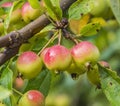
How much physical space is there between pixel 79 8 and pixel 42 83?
27 cm

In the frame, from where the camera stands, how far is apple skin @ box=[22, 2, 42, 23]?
1.51 m

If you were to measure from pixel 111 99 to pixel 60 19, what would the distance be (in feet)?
0.89

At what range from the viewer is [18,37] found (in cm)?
137

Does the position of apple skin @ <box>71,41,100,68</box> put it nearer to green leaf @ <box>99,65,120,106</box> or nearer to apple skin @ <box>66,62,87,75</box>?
apple skin @ <box>66,62,87,75</box>

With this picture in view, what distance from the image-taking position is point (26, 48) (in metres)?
1.51


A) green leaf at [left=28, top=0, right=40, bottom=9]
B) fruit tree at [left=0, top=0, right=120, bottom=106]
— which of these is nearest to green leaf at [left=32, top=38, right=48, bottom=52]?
fruit tree at [left=0, top=0, right=120, bottom=106]

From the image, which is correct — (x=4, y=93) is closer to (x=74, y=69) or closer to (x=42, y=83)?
(x=74, y=69)

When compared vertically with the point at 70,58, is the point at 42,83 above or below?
below

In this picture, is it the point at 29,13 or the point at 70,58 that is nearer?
the point at 70,58

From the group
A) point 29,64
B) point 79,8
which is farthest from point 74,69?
point 79,8

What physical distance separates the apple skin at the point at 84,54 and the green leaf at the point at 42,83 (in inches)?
11.1

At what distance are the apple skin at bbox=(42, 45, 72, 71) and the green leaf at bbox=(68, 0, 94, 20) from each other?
21 centimetres

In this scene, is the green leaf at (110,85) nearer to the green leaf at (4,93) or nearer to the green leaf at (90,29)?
the green leaf at (90,29)

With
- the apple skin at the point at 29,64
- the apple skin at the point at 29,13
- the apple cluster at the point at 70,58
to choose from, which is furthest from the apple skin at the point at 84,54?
the apple skin at the point at 29,13
